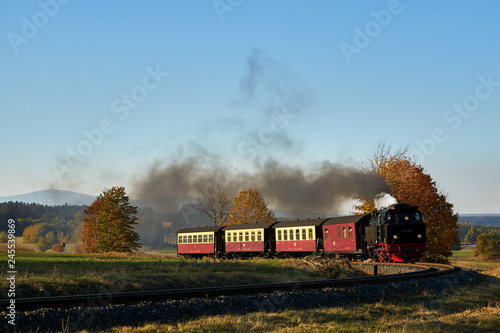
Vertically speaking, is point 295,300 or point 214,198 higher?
point 214,198

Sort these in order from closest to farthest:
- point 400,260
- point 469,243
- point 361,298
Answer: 1. point 361,298
2. point 400,260
3. point 469,243

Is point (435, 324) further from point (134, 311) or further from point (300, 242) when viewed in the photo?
point (300, 242)

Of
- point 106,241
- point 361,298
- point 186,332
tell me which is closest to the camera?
point 186,332

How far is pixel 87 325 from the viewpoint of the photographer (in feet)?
38.5

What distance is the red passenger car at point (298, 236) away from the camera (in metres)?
37.5

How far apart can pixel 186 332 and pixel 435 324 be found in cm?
679

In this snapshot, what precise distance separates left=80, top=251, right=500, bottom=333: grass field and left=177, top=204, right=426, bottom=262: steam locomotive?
38.7ft

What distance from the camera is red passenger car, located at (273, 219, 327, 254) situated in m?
37.5

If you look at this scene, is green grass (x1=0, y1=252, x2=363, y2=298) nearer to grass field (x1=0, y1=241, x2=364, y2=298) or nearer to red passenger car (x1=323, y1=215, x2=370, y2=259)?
grass field (x1=0, y1=241, x2=364, y2=298)

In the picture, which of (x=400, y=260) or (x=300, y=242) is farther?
(x=300, y=242)

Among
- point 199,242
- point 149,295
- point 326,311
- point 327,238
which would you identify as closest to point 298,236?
point 327,238

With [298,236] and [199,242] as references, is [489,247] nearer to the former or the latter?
[199,242]

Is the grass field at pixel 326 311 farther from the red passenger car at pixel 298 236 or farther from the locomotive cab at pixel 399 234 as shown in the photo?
the red passenger car at pixel 298 236

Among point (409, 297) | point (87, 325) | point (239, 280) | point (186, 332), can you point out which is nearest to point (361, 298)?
point (409, 297)
